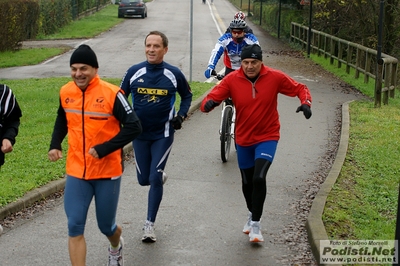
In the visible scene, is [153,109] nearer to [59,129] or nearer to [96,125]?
[59,129]

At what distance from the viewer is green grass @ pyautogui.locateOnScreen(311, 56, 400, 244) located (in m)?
7.21

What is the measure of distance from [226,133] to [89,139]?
543 centimetres

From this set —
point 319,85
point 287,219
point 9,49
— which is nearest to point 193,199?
point 287,219

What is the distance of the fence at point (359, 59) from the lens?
16.8 meters

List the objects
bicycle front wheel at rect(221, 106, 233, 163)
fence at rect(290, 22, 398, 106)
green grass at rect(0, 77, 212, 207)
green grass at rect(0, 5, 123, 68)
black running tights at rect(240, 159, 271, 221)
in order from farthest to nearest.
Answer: green grass at rect(0, 5, 123, 68) → fence at rect(290, 22, 398, 106) → bicycle front wheel at rect(221, 106, 233, 163) → green grass at rect(0, 77, 212, 207) → black running tights at rect(240, 159, 271, 221)

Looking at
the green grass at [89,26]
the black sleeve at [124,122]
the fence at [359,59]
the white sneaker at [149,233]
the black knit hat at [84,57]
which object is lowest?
the green grass at [89,26]

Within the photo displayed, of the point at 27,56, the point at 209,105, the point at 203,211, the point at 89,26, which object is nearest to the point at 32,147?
the point at 203,211

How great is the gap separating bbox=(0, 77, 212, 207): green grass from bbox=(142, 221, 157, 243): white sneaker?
186 cm

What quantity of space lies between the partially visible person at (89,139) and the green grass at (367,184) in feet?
7.65

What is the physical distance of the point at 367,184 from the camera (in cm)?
911

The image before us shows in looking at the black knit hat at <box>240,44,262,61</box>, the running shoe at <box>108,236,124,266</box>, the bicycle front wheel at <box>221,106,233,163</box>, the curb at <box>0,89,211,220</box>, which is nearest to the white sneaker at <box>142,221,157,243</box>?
the running shoe at <box>108,236,124,266</box>

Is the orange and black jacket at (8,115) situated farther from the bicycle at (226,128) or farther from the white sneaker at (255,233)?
the bicycle at (226,128)

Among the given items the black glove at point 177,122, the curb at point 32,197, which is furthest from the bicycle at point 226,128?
the black glove at point 177,122

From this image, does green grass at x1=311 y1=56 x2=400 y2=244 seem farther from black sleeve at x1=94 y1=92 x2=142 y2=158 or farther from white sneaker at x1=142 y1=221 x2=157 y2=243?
black sleeve at x1=94 y1=92 x2=142 y2=158
